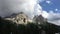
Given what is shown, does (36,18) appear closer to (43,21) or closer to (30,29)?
(43,21)

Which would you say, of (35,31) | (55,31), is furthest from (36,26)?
(55,31)

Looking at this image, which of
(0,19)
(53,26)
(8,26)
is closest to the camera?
(8,26)

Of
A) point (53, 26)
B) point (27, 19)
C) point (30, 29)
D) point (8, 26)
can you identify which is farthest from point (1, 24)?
point (53, 26)

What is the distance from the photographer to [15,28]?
34281 mm

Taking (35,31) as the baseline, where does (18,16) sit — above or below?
above

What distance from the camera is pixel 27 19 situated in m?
40.9

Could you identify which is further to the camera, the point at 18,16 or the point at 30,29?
the point at 18,16

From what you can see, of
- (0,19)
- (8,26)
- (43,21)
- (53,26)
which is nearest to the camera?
(8,26)

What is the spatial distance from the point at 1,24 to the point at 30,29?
6607 millimetres

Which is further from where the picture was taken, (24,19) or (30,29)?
(24,19)

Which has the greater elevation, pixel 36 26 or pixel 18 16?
pixel 18 16

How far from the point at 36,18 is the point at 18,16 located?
4.69 m

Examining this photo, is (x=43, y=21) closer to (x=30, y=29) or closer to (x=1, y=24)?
(x=30, y=29)

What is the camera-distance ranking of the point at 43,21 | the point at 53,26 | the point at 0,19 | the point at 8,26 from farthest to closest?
the point at 43,21 < the point at 53,26 < the point at 0,19 < the point at 8,26
